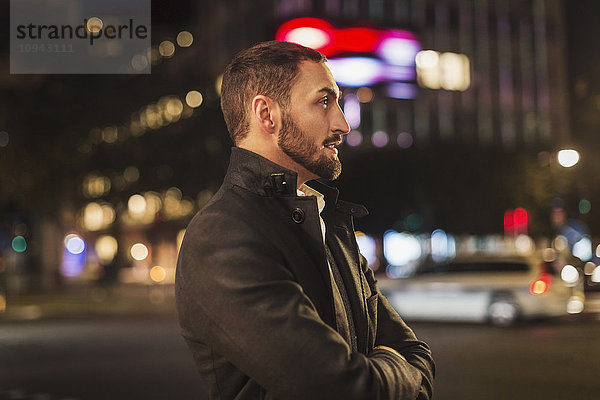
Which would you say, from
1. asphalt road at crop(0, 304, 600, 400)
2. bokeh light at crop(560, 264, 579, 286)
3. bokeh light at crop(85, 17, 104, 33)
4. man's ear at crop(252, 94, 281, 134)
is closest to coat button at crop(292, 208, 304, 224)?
man's ear at crop(252, 94, 281, 134)

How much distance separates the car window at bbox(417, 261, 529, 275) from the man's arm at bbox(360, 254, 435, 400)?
18.0 meters

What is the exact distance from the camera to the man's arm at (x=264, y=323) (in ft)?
5.40

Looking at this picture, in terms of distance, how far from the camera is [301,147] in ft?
6.39

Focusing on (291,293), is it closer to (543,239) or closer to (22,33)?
(22,33)

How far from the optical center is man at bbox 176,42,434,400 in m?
1.65

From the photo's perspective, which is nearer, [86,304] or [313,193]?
[313,193]

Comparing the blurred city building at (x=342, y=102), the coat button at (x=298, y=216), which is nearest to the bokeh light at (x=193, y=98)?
the blurred city building at (x=342, y=102)

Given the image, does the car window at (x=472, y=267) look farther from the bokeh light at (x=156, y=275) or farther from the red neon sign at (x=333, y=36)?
the red neon sign at (x=333, y=36)

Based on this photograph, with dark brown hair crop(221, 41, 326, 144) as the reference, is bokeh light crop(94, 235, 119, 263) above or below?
below

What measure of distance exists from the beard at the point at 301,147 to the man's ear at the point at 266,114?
0.05 ft

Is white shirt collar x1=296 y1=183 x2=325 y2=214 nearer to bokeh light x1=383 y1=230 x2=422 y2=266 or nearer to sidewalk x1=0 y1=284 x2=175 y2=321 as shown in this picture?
sidewalk x1=0 y1=284 x2=175 y2=321

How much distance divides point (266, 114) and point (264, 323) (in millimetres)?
514

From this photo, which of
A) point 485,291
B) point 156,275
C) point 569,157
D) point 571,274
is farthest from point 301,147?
point 156,275

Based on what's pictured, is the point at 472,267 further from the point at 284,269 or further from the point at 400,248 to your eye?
the point at 400,248
